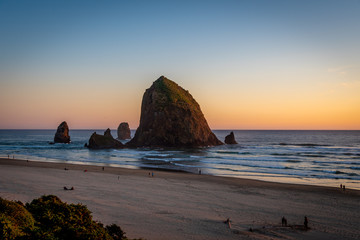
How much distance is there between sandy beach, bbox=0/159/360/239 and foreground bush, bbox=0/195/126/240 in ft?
15.1

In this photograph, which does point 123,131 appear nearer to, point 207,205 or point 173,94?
point 173,94

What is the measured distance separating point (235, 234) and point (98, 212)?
8104mm

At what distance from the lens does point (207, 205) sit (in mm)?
18469

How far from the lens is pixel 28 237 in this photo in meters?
6.42

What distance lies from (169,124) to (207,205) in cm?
6436

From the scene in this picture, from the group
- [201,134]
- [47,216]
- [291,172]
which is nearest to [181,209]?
[47,216]

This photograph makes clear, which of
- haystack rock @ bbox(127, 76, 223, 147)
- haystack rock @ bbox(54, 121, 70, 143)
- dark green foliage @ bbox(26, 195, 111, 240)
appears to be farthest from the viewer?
haystack rock @ bbox(54, 121, 70, 143)

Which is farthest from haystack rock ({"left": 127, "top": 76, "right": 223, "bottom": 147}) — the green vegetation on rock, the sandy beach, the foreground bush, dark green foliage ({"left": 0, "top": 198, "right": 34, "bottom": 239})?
dark green foliage ({"left": 0, "top": 198, "right": 34, "bottom": 239})

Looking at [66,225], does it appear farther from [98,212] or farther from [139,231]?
[98,212]

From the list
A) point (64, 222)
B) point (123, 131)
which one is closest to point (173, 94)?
point (64, 222)

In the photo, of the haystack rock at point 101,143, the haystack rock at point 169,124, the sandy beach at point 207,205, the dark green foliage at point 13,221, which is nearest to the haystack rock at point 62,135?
the haystack rock at point 101,143

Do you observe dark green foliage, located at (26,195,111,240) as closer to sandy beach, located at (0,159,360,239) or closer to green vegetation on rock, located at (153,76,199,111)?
sandy beach, located at (0,159,360,239)

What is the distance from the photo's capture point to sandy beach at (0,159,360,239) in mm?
13383

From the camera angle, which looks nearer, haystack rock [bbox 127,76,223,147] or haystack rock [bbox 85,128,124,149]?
haystack rock [bbox 85,128,124,149]
